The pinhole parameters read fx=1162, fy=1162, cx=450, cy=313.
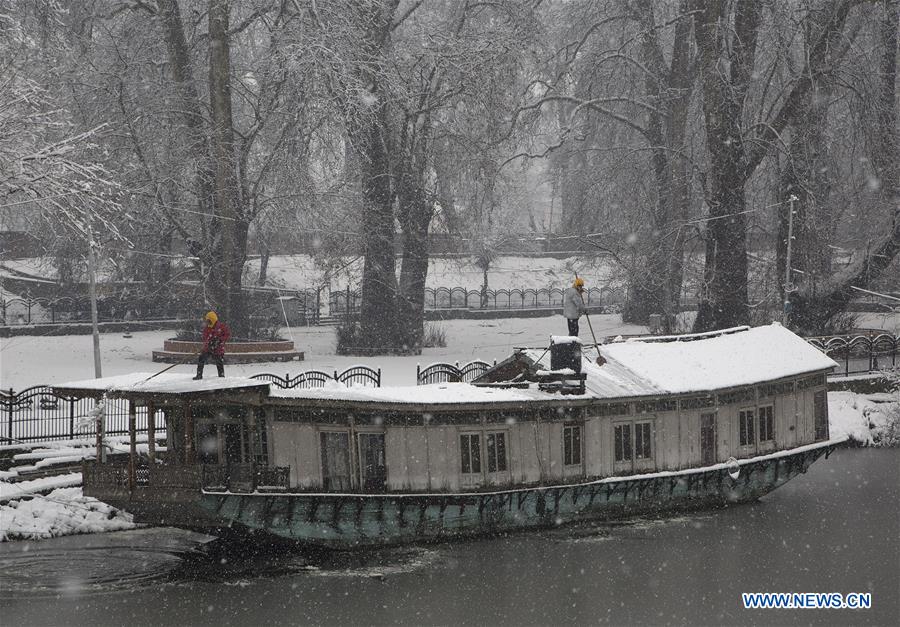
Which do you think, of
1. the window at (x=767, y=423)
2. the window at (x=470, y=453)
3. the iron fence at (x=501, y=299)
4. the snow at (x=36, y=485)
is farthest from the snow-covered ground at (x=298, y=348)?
the window at (x=767, y=423)

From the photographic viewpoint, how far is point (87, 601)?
1614cm

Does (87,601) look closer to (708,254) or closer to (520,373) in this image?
(520,373)

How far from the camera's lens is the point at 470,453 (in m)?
20.0

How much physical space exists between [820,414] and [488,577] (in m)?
10.2

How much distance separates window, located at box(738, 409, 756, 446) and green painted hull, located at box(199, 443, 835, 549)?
0.47 metres

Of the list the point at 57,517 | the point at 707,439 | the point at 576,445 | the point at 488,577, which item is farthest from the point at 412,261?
the point at 488,577

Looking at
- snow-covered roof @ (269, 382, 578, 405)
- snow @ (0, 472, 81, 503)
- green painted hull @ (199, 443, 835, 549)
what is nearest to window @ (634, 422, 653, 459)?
green painted hull @ (199, 443, 835, 549)

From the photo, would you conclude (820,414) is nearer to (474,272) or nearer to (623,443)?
(623,443)

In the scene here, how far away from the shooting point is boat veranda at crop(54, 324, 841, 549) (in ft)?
58.3

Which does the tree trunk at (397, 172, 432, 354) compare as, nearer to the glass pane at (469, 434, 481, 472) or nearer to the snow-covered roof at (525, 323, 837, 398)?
the snow-covered roof at (525, 323, 837, 398)

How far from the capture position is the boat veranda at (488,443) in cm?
1777

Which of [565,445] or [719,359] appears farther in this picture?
[719,359]

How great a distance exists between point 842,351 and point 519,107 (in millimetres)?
11907

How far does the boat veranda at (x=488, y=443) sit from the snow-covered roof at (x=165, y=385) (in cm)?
4
